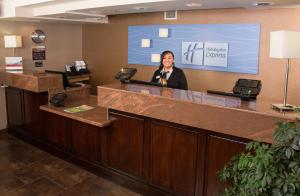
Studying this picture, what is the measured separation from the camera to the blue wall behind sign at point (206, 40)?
446 centimetres

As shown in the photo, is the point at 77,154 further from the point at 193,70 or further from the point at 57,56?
the point at 57,56

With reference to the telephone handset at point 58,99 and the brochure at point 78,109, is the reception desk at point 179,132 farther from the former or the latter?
the telephone handset at point 58,99

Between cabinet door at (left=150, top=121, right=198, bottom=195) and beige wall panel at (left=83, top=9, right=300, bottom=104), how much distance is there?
216 cm

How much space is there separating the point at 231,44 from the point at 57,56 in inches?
154

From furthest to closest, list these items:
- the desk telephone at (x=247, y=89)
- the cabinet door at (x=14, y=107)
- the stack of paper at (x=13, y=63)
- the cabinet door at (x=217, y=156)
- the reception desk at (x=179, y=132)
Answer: the stack of paper at (x=13, y=63), the cabinet door at (x=14, y=107), the desk telephone at (x=247, y=89), the cabinet door at (x=217, y=156), the reception desk at (x=179, y=132)

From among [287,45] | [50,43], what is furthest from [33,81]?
[287,45]

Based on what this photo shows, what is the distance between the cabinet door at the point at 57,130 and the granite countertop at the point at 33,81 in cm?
45

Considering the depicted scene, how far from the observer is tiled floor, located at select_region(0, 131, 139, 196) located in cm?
351

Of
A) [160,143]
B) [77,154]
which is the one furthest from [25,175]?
[160,143]

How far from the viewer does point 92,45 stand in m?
6.87

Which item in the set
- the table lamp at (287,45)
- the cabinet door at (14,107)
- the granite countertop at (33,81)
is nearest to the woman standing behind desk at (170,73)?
the granite countertop at (33,81)

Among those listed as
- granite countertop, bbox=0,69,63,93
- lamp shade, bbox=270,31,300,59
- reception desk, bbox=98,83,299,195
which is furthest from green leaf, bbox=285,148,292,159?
granite countertop, bbox=0,69,63,93

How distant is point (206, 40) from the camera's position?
493 cm

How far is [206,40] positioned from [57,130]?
9.55ft
